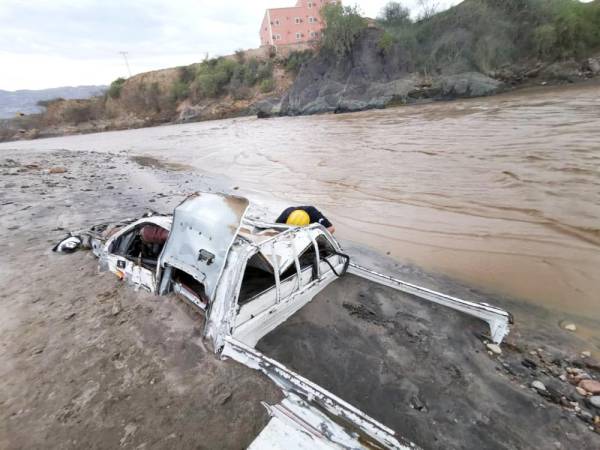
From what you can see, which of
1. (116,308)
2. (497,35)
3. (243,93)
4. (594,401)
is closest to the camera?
(594,401)

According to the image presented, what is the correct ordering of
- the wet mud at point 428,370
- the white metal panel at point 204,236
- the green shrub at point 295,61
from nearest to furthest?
the wet mud at point 428,370 → the white metal panel at point 204,236 → the green shrub at point 295,61

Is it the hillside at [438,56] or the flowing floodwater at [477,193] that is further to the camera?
the hillside at [438,56]

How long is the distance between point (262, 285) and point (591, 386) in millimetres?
3307

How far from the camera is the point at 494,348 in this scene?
3371mm

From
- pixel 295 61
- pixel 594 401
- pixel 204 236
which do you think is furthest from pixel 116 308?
pixel 295 61

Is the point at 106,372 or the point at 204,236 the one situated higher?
the point at 204,236

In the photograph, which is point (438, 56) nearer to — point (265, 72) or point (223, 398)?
point (265, 72)

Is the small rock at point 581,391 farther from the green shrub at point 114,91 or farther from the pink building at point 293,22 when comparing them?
the green shrub at point 114,91


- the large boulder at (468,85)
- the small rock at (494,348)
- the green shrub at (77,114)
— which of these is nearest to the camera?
the small rock at (494,348)

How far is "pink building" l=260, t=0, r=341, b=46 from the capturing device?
66500 mm

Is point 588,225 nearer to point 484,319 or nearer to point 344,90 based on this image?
point 484,319

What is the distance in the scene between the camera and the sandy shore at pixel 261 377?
2.60 m

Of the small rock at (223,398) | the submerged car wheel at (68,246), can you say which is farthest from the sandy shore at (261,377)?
the submerged car wheel at (68,246)

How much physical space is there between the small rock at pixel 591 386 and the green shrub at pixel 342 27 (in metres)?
45.3
